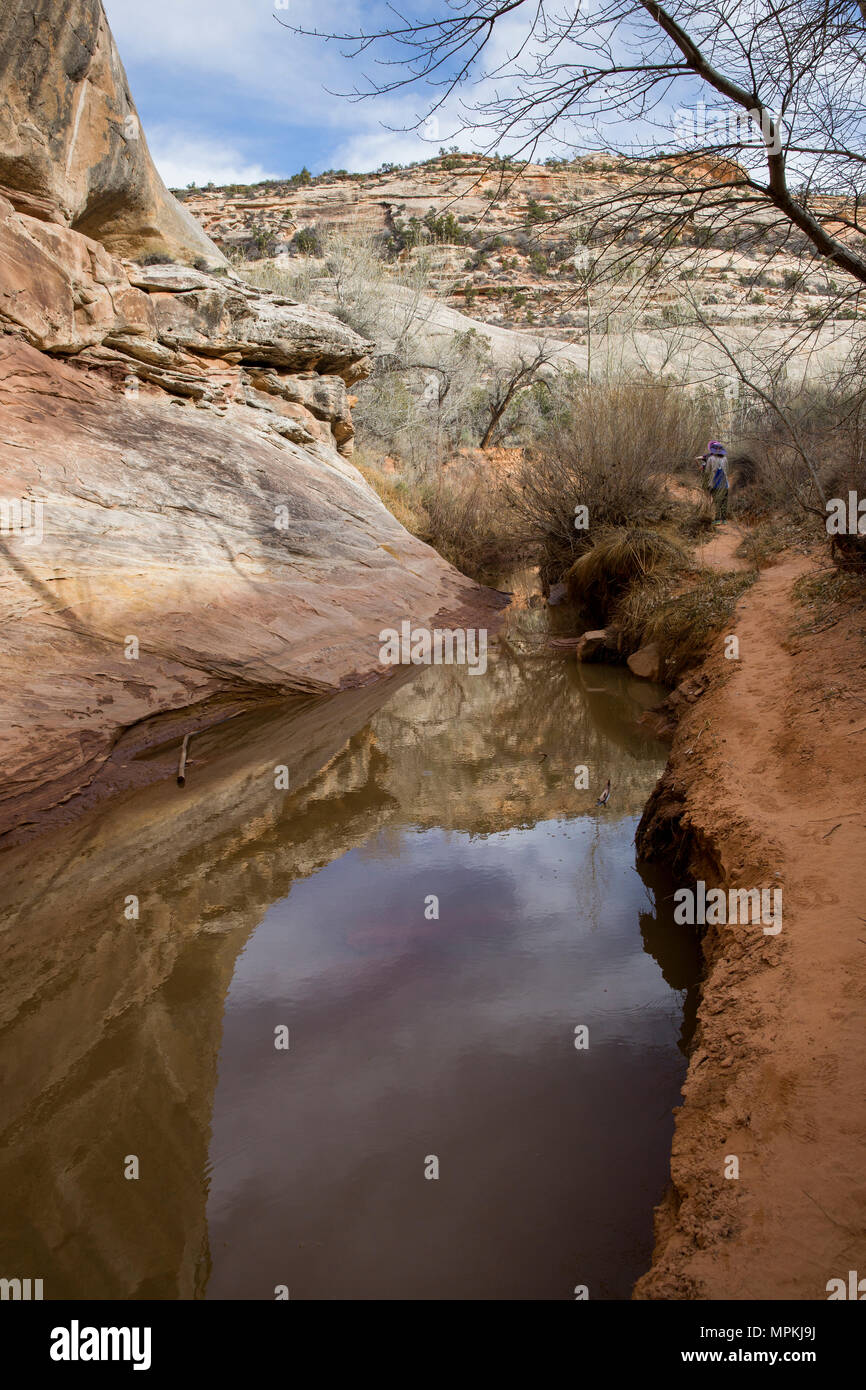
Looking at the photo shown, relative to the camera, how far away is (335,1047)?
3.51m

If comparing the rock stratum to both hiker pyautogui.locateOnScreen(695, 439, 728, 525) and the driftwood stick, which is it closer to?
the driftwood stick

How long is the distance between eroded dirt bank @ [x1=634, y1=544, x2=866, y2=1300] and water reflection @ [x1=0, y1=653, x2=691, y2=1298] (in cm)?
43

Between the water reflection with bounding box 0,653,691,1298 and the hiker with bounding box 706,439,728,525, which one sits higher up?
the hiker with bounding box 706,439,728,525

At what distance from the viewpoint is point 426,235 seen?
44.0 meters

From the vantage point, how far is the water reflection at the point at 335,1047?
256 centimetres

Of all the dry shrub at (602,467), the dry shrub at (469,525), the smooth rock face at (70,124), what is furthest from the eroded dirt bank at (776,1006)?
the dry shrub at (469,525)

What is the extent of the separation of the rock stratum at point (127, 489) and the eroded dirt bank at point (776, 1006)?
4.76m

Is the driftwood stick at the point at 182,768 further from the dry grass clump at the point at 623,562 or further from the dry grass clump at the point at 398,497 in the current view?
the dry grass clump at the point at 398,497

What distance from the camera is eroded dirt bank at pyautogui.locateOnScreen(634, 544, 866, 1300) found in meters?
1.94

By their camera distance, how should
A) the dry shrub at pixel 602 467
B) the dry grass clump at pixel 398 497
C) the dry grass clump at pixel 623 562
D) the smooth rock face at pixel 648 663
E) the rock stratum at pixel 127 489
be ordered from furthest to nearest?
the dry grass clump at pixel 398 497 < the dry shrub at pixel 602 467 < the dry grass clump at pixel 623 562 < the smooth rock face at pixel 648 663 < the rock stratum at pixel 127 489

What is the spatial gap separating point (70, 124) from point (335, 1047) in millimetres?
10334

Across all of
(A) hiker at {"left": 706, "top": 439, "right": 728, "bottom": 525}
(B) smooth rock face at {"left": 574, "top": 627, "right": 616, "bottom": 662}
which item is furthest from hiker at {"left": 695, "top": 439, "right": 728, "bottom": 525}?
(B) smooth rock face at {"left": 574, "top": 627, "right": 616, "bottom": 662}
